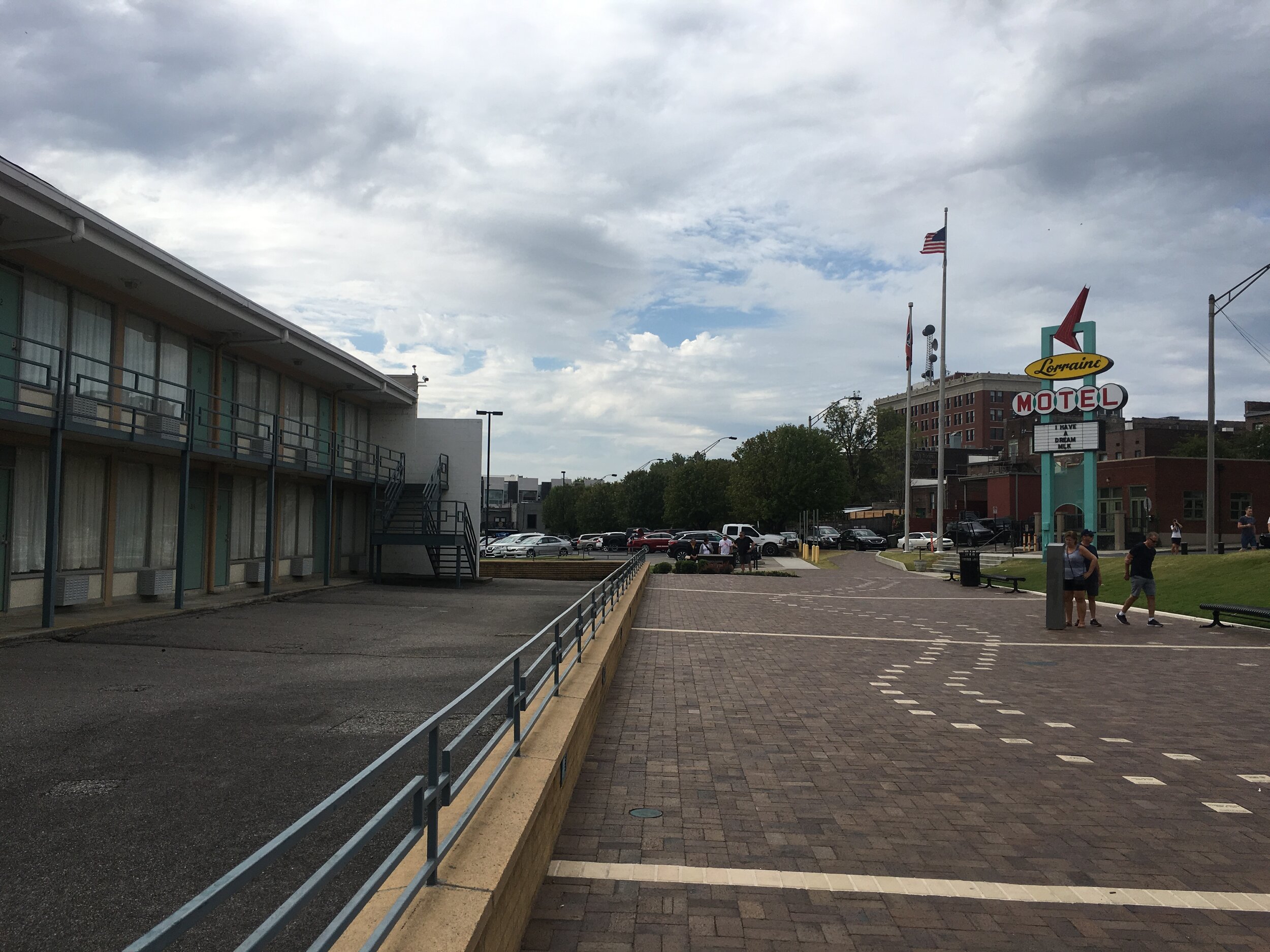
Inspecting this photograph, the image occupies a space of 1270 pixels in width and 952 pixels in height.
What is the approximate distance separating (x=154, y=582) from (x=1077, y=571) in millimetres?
17392

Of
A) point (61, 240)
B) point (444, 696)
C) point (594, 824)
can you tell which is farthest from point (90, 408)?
point (594, 824)

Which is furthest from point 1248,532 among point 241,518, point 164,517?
point 164,517

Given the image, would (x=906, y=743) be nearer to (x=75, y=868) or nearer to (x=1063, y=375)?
(x=75, y=868)

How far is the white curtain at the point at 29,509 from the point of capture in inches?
583

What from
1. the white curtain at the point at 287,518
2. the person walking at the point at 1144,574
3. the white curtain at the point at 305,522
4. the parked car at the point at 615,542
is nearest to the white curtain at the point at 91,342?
the white curtain at the point at 287,518

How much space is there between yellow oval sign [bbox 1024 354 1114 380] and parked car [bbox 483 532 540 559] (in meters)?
26.8

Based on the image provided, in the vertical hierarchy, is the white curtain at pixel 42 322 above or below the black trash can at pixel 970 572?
above

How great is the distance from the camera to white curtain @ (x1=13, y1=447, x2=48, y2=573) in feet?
48.6

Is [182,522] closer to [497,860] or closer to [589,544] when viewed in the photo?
[497,860]

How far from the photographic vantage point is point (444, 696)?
938 centimetres

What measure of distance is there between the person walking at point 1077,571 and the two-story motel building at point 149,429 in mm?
15954

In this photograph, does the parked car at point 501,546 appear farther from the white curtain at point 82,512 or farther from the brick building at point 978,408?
the brick building at point 978,408

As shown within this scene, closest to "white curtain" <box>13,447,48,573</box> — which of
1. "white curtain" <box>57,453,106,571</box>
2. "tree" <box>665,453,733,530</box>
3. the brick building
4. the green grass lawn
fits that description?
"white curtain" <box>57,453,106,571</box>

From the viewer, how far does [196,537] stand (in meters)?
20.0
